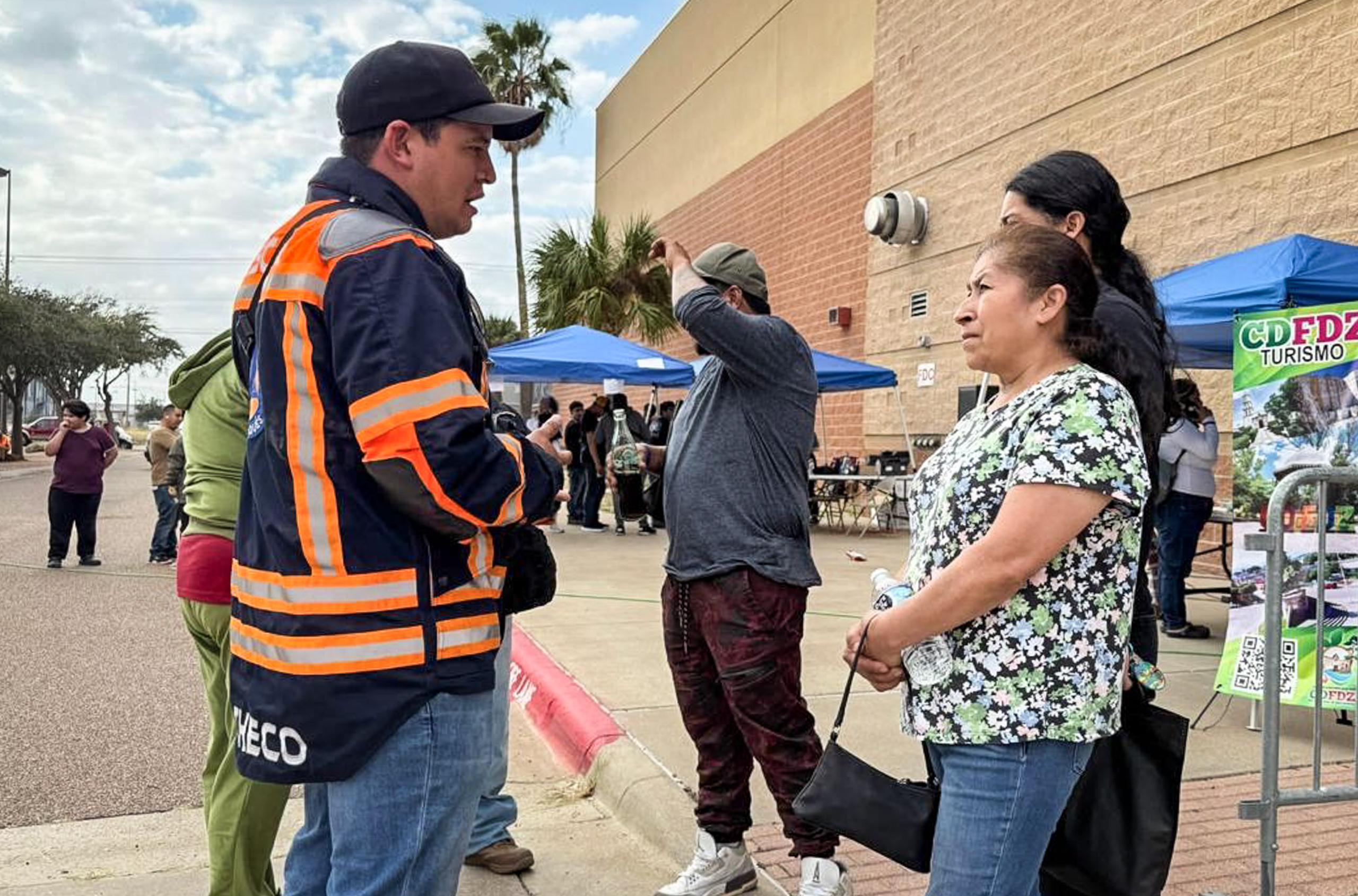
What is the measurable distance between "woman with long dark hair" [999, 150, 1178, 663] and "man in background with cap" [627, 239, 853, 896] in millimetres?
918

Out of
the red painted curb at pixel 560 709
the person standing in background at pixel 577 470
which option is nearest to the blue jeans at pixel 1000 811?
the red painted curb at pixel 560 709

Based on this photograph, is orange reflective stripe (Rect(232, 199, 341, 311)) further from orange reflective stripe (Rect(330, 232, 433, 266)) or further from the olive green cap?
the olive green cap

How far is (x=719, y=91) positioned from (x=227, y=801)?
22.7 m

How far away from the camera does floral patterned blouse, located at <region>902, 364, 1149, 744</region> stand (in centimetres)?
193

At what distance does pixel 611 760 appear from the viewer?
15.3ft

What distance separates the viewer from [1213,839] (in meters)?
3.84

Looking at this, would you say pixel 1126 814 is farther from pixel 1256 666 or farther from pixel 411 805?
pixel 1256 666

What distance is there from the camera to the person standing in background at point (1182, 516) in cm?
764

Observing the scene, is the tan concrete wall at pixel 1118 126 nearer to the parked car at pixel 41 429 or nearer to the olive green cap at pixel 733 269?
the olive green cap at pixel 733 269

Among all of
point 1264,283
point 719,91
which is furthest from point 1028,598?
point 719,91

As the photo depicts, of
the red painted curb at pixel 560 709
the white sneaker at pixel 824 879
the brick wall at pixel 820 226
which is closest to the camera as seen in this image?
the white sneaker at pixel 824 879

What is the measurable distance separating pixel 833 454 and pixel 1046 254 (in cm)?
1694

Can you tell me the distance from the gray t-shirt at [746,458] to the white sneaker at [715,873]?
854mm

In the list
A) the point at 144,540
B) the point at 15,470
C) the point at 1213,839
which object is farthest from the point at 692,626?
the point at 15,470
